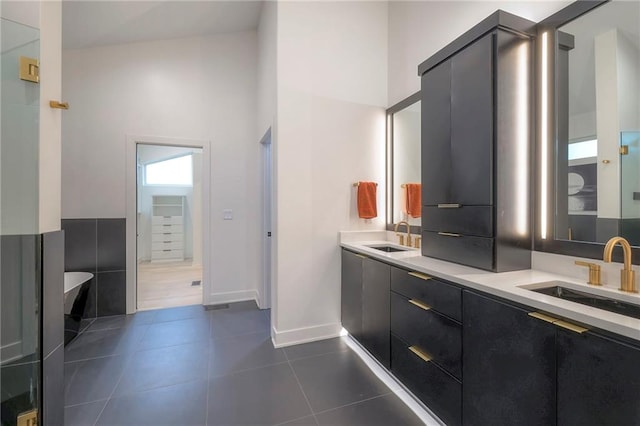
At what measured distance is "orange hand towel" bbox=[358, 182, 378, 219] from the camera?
271 centimetres

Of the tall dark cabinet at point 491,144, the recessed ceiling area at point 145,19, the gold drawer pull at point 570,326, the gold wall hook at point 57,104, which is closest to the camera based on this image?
the gold drawer pull at point 570,326

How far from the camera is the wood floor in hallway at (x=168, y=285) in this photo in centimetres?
360

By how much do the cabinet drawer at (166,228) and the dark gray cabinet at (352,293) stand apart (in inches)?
204

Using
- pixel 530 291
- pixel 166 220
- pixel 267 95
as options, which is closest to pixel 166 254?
pixel 166 220

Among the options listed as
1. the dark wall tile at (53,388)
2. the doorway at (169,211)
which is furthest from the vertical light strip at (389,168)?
the doorway at (169,211)

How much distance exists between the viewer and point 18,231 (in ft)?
→ 4.08

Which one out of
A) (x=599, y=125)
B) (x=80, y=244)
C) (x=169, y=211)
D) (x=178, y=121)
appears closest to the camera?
(x=599, y=125)

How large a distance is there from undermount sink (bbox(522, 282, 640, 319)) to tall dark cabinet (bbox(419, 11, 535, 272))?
0.69 feet

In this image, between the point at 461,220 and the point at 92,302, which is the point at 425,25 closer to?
the point at 461,220

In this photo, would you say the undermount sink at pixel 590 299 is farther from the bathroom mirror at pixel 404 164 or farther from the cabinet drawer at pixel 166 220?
the cabinet drawer at pixel 166 220

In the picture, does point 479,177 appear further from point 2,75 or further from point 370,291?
point 2,75

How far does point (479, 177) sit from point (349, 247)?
1265 millimetres

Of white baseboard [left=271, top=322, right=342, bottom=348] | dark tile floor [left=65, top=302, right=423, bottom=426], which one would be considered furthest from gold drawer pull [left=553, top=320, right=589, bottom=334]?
white baseboard [left=271, top=322, right=342, bottom=348]

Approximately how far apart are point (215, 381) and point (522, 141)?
2553 millimetres
